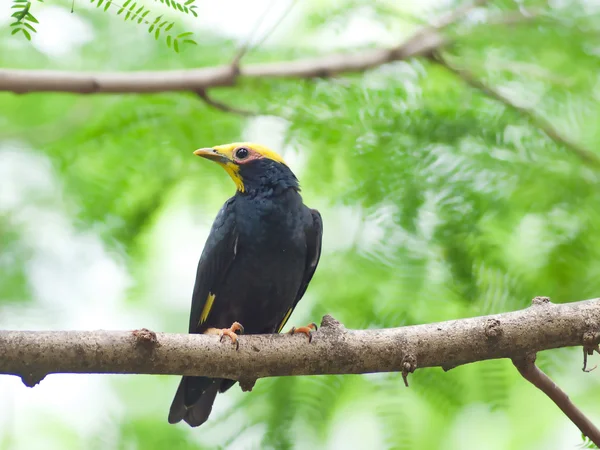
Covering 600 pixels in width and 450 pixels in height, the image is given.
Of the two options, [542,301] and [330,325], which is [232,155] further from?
[542,301]

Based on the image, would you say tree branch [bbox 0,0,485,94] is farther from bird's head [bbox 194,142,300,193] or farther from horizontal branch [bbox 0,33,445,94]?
bird's head [bbox 194,142,300,193]

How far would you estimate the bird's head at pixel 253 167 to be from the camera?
5.29m

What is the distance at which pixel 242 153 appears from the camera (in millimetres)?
5398

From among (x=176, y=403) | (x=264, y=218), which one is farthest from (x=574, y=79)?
(x=176, y=403)

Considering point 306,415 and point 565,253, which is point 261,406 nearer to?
point 306,415

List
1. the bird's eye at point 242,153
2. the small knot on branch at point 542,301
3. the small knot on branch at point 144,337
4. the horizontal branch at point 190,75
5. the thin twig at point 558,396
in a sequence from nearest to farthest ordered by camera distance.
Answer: the small knot on branch at point 144,337, the thin twig at point 558,396, the small knot on branch at point 542,301, the horizontal branch at point 190,75, the bird's eye at point 242,153

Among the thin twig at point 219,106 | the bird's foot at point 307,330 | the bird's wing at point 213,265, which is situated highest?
the thin twig at point 219,106

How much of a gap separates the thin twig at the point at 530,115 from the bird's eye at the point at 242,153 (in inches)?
73.4

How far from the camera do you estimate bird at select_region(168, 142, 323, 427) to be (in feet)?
16.4

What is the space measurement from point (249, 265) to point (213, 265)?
0.25 metres

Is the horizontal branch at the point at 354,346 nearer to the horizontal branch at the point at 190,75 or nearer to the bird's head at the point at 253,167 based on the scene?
the bird's head at the point at 253,167

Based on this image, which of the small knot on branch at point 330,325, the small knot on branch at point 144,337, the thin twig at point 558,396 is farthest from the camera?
the small knot on branch at point 330,325

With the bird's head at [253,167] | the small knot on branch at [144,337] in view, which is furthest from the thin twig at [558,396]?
the bird's head at [253,167]

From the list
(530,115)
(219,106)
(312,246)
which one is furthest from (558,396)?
(219,106)
